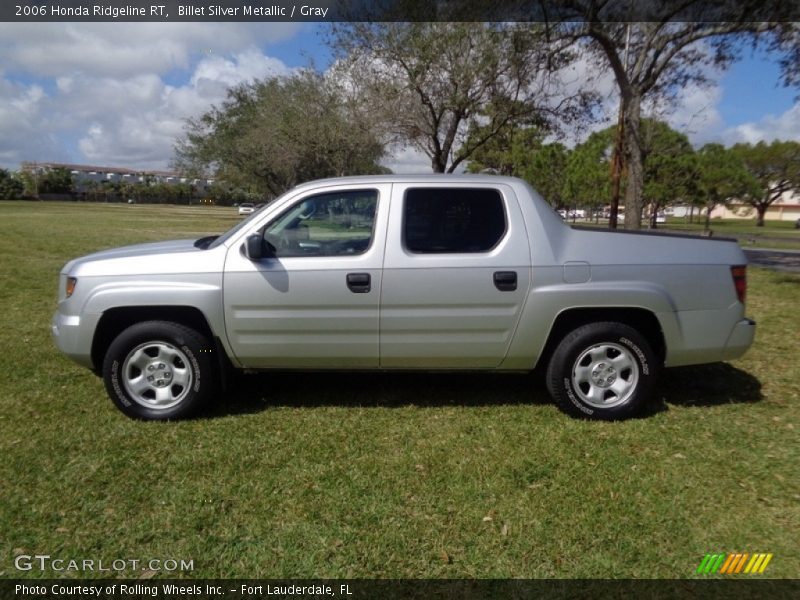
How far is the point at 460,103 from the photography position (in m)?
17.3

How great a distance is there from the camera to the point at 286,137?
97.6 ft

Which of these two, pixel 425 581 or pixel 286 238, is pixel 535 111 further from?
pixel 425 581

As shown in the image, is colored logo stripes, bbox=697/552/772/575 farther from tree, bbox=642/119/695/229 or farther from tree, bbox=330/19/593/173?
tree, bbox=642/119/695/229

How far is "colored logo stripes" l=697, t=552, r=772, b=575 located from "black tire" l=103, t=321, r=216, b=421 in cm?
332

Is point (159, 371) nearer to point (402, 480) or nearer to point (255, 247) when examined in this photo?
point (255, 247)

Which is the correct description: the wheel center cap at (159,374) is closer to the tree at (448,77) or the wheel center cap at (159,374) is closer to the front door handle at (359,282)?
the front door handle at (359,282)

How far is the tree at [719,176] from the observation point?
4300 centimetres

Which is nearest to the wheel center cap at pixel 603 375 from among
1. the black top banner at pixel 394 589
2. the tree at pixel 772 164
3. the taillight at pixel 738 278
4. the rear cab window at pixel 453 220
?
the taillight at pixel 738 278

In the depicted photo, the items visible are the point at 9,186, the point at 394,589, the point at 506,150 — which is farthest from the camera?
the point at 9,186

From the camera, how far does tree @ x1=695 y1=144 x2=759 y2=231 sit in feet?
141

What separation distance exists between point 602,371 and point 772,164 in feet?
190

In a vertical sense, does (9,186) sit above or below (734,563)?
above

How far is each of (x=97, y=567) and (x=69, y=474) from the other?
1021 mm

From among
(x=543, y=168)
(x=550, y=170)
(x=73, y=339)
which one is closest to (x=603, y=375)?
(x=73, y=339)
